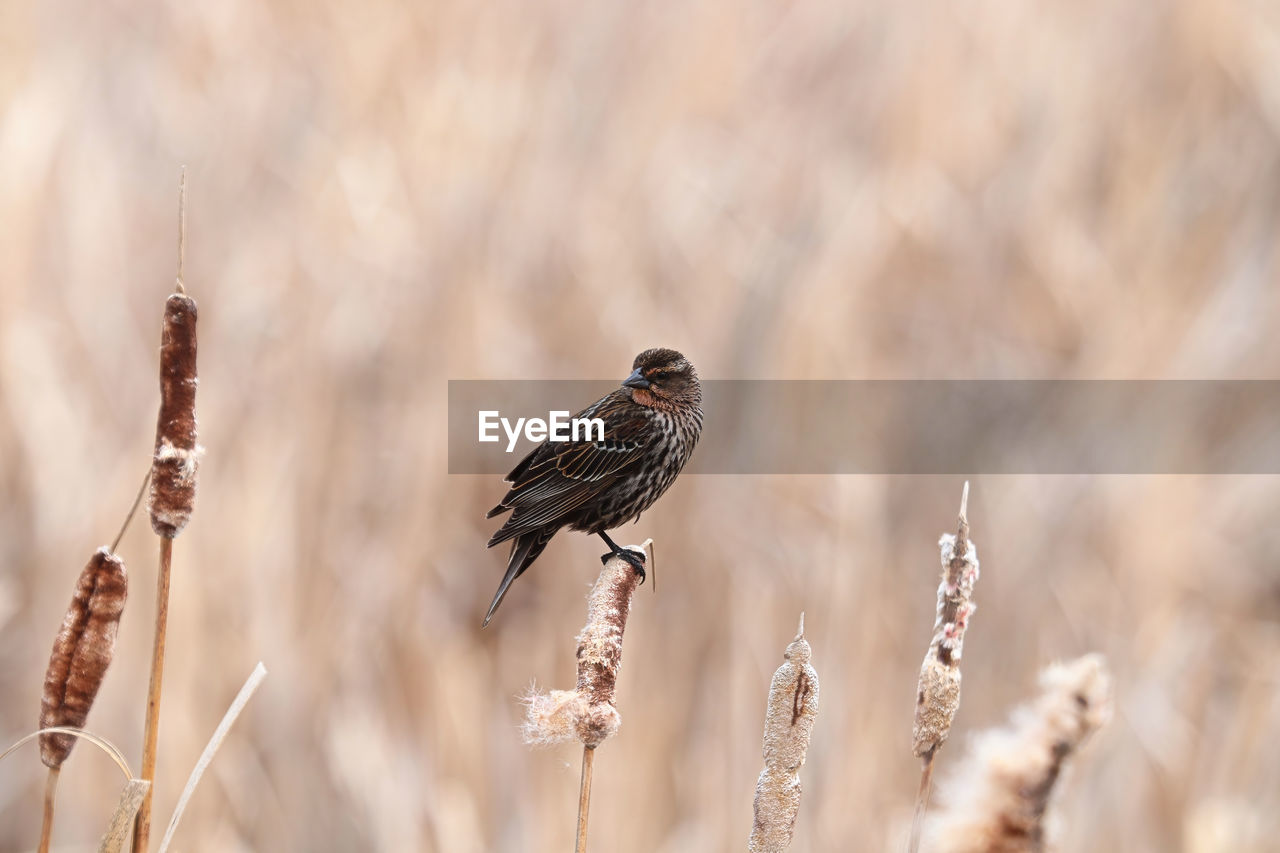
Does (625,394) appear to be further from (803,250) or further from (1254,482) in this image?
(1254,482)

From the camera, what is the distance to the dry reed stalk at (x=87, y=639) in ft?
2.13

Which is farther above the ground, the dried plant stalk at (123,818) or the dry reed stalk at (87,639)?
the dry reed stalk at (87,639)

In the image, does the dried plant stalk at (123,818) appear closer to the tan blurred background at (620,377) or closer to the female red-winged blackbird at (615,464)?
the female red-winged blackbird at (615,464)

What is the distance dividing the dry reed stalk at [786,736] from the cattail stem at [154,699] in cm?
35

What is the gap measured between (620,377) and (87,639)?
4.27 feet

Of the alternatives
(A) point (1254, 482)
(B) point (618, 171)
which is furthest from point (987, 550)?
(B) point (618, 171)

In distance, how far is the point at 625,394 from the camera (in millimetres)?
1622

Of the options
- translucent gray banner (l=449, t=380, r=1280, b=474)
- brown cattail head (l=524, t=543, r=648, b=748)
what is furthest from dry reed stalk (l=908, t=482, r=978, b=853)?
translucent gray banner (l=449, t=380, r=1280, b=474)

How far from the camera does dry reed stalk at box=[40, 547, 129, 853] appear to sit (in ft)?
2.13

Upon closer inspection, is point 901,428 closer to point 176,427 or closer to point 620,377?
point 620,377

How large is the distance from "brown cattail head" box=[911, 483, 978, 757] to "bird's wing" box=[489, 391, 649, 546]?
0.62 meters

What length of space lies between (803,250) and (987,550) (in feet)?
1.93

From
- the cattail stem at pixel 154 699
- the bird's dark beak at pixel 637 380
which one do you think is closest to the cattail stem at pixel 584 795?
the cattail stem at pixel 154 699

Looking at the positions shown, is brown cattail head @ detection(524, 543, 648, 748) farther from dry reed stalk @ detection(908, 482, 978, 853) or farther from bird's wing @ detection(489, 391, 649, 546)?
bird's wing @ detection(489, 391, 649, 546)
